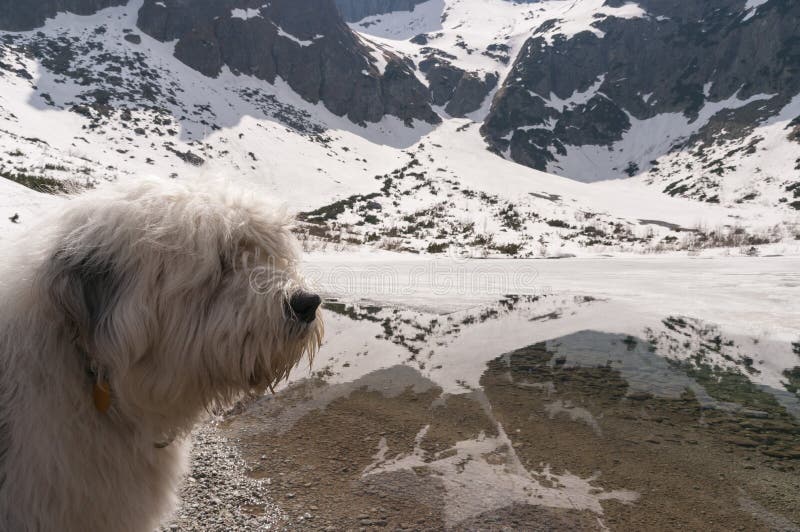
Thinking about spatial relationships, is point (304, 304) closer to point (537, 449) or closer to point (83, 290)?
point (83, 290)

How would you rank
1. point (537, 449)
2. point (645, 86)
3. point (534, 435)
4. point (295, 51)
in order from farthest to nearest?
point (645, 86) < point (295, 51) < point (534, 435) < point (537, 449)

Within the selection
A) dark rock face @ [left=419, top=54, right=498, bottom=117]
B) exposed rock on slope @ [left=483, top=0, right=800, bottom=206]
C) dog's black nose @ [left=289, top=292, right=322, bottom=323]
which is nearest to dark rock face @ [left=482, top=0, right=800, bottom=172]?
exposed rock on slope @ [left=483, top=0, right=800, bottom=206]

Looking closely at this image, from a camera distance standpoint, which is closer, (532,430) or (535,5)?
(532,430)

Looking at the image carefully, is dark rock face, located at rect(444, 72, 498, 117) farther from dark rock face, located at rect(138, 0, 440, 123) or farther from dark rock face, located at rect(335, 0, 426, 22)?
dark rock face, located at rect(335, 0, 426, 22)

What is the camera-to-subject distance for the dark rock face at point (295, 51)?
260 feet

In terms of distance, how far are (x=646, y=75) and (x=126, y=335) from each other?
132 metres

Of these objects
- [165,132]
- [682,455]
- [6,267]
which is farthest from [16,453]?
[165,132]

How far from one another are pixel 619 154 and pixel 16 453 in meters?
107

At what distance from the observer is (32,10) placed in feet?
231

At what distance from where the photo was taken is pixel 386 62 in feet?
362

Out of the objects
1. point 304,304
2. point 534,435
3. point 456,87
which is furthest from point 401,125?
point 304,304

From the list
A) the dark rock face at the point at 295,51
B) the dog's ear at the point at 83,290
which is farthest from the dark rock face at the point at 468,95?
the dog's ear at the point at 83,290

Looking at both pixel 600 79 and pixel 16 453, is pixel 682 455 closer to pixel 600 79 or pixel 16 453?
pixel 16 453

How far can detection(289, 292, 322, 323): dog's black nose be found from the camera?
75.3 inches
